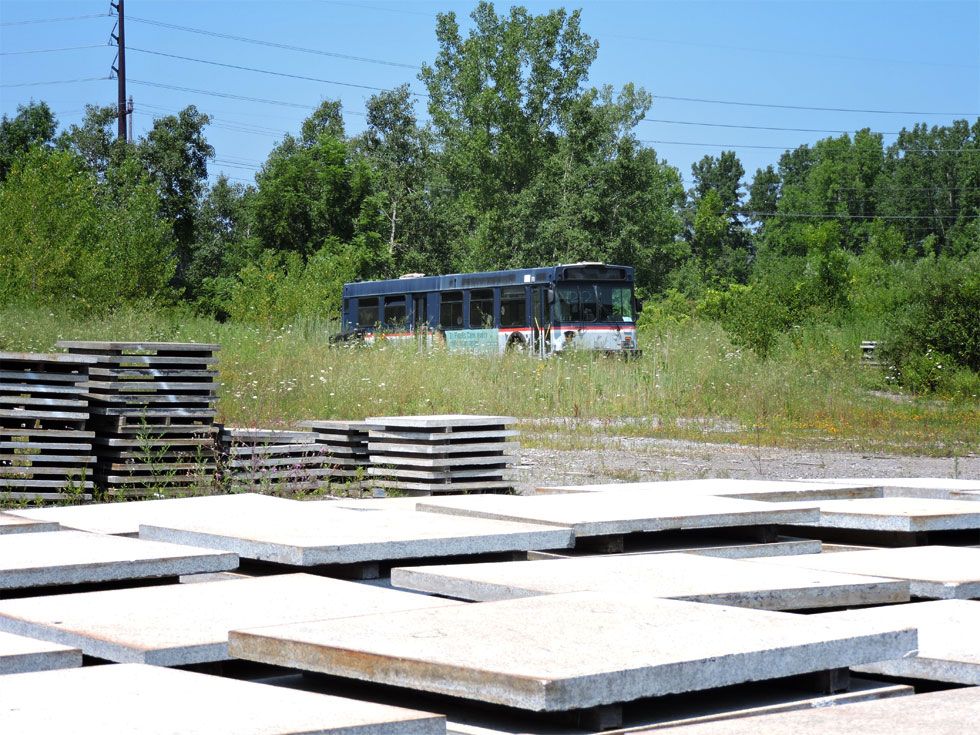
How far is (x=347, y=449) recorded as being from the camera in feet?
35.8

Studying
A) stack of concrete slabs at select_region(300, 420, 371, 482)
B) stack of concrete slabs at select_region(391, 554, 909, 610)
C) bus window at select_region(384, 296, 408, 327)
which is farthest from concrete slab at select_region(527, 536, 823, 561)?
bus window at select_region(384, 296, 408, 327)

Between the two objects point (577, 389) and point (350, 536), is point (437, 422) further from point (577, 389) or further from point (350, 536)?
point (577, 389)

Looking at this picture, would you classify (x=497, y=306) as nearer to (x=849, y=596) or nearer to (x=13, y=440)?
(x=13, y=440)

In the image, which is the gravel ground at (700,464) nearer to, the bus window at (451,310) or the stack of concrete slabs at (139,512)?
the stack of concrete slabs at (139,512)

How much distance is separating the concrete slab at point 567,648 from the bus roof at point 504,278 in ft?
82.0

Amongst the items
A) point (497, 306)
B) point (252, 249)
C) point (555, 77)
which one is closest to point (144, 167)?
point (252, 249)

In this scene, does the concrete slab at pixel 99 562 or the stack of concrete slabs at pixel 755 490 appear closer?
the concrete slab at pixel 99 562

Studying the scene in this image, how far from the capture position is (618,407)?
20.1 metres

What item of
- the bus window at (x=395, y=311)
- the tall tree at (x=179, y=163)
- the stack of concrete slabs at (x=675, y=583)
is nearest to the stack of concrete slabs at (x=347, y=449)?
the stack of concrete slabs at (x=675, y=583)

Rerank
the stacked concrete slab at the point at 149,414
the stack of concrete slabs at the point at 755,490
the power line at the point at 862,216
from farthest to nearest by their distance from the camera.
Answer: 1. the power line at the point at 862,216
2. the stacked concrete slab at the point at 149,414
3. the stack of concrete slabs at the point at 755,490

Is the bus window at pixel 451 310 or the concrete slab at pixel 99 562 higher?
the bus window at pixel 451 310

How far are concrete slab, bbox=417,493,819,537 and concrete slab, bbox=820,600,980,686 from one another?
131cm

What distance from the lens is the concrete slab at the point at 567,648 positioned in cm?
267

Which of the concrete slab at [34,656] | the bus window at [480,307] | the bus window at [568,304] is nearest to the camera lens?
the concrete slab at [34,656]
